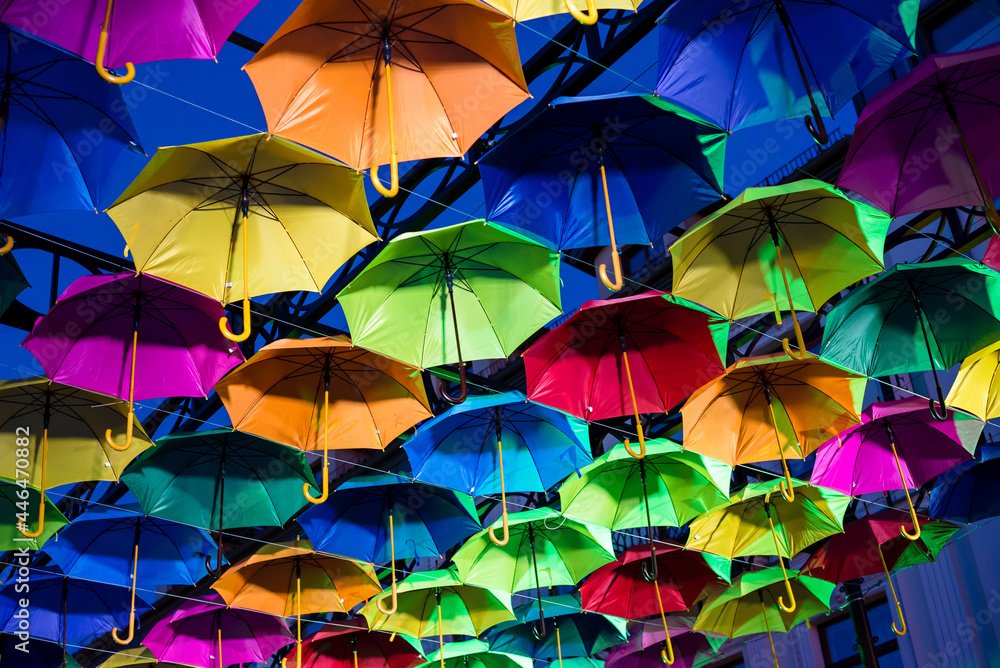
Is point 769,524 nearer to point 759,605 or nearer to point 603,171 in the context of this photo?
point 759,605

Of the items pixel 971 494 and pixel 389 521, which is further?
pixel 389 521

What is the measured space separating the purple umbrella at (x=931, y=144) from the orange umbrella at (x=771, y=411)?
7.21 ft

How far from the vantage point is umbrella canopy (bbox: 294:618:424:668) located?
1272 cm

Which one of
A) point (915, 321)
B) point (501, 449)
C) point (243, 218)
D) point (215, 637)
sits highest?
point (243, 218)

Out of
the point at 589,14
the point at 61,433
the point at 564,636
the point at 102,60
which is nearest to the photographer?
the point at 589,14

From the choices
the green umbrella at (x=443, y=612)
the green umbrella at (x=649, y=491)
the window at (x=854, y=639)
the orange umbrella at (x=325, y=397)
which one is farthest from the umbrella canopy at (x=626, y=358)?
the window at (x=854, y=639)

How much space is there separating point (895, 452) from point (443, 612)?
6.29 m

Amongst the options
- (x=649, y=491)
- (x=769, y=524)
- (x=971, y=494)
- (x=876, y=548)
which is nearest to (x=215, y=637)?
(x=649, y=491)

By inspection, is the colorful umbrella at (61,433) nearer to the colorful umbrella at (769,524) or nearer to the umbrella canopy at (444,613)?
the umbrella canopy at (444,613)

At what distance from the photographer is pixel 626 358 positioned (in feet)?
26.2

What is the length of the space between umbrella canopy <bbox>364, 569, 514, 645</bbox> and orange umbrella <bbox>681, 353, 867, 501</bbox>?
4.66 m

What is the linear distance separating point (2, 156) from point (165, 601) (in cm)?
1194

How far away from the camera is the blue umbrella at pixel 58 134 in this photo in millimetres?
6023

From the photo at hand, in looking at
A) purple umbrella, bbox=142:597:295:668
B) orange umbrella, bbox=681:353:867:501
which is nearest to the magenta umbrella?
orange umbrella, bbox=681:353:867:501
